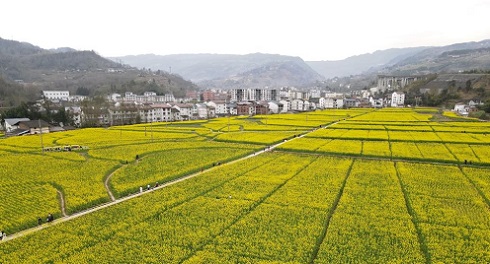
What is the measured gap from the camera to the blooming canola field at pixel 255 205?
14531 millimetres

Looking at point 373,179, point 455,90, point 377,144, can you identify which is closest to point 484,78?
point 455,90

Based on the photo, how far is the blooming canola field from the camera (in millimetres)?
14531

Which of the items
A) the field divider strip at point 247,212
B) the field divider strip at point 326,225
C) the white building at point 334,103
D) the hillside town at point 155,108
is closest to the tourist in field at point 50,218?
the field divider strip at point 247,212

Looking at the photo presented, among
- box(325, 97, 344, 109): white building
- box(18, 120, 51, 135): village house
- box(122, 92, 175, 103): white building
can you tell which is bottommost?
box(18, 120, 51, 135): village house

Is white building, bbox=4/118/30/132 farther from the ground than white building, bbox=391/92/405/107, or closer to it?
closer to it

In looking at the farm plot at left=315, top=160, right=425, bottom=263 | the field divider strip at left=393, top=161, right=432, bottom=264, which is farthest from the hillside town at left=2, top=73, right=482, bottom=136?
the field divider strip at left=393, top=161, right=432, bottom=264

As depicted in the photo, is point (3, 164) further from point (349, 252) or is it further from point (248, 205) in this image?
point (349, 252)

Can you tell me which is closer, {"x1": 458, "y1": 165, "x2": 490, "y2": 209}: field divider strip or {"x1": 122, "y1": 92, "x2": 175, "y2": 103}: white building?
{"x1": 458, "y1": 165, "x2": 490, "y2": 209}: field divider strip

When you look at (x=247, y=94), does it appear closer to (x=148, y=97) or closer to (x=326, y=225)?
(x=148, y=97)

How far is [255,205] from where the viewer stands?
66.4ft

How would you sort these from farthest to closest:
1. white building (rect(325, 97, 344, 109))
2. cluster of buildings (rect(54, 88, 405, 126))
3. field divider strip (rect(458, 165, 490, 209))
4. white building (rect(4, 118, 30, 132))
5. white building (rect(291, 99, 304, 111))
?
white building (rect(325, 97, 344, 109)) < white building (rect(291, 99, 304, 111)) < cluster of buildings (rect(54, 88, 405, 126)) < white building (rect(4, 118, 30, 132)) < field divider strip (rect(458, 165, 490, 209))

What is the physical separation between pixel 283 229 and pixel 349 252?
138 inches

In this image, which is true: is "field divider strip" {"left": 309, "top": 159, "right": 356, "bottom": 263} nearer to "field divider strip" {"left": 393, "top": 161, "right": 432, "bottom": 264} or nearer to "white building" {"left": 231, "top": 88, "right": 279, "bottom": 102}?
"field divider strip" {"left": 393, "top": 161, "right": 432, "bottom": 264}

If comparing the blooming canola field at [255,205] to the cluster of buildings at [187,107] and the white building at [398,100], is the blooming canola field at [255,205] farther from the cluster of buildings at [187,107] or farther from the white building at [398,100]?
the white building at [398,100]
